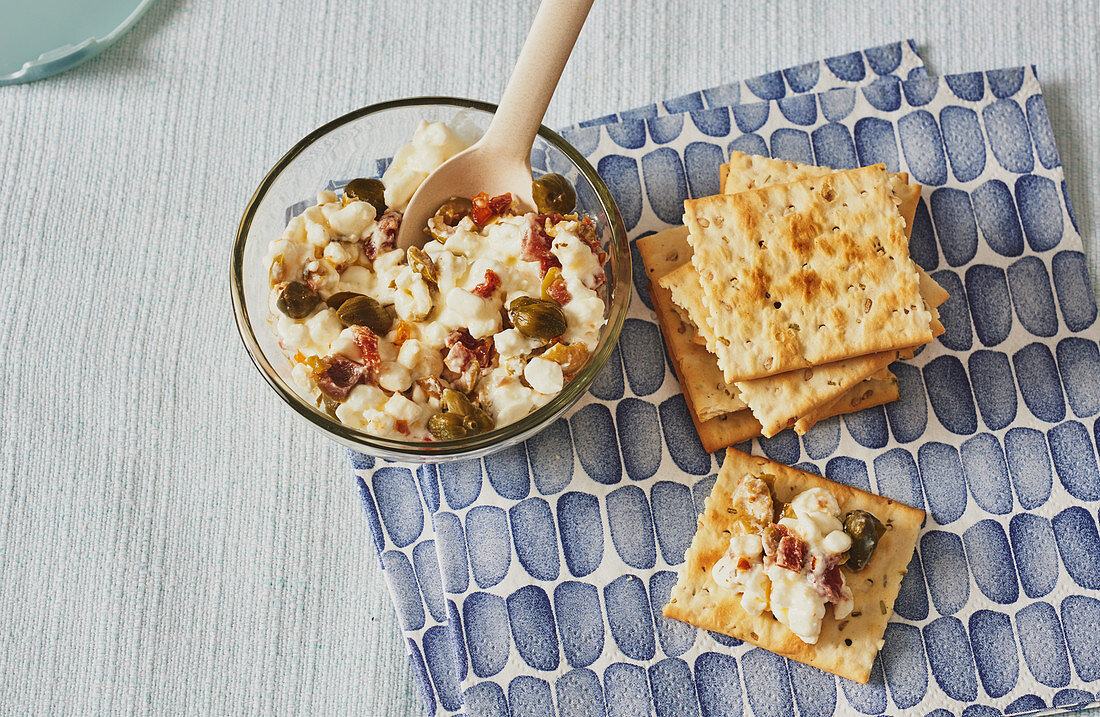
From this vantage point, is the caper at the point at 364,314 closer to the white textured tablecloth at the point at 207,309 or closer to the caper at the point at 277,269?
the caper at the point at 277,269

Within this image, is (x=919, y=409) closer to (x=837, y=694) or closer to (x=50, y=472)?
(x=837, y=694)

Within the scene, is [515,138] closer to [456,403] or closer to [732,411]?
[456,403]

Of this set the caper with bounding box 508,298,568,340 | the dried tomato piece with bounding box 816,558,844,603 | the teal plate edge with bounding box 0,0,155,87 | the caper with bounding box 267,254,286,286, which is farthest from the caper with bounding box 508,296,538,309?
the teal plate edge with bounding box 0,0,155,87

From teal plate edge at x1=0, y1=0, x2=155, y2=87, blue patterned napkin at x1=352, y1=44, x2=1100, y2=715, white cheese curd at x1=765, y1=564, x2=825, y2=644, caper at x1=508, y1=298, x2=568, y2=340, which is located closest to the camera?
caper at x1=508, y1=298, x2=568, y2=340

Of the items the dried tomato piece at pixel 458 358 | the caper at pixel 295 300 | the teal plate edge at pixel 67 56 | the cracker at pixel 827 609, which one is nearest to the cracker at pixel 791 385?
the cracker at pixel 827 609

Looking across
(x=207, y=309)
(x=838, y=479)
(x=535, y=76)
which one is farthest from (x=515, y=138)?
(x=838, y=479)

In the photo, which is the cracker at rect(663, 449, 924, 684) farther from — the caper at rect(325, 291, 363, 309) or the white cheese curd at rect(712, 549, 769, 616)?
the caper at rect(325, 291, 363, 309)

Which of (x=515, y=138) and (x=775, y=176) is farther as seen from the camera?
(x=775, y=176)
